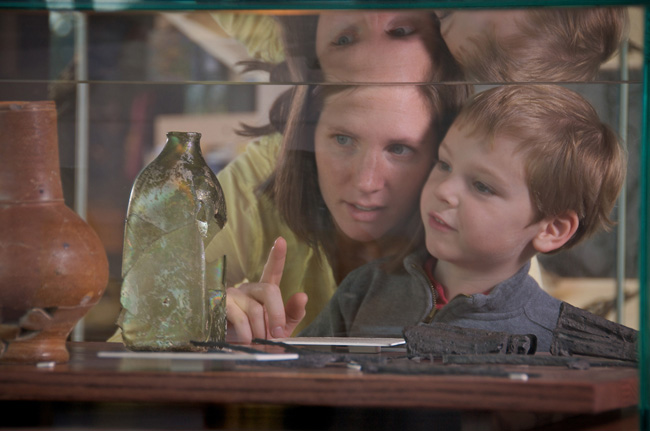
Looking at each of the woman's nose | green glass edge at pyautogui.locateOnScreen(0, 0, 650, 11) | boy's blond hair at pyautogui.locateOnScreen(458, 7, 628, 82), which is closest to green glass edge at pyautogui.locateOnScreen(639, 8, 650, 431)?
green glass edge at pyautogui.locateOnScreen(0, 0, 650, 11)

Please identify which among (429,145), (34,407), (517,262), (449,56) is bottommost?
(34,407)

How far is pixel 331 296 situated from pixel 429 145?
0.21 metres

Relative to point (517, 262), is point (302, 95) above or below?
above

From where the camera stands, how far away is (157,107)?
1.07 m

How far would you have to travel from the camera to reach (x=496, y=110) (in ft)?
3.29

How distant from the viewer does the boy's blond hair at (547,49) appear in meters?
0.97

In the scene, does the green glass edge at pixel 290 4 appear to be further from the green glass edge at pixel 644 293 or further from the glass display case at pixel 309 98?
the glass display case at pixel 309 98

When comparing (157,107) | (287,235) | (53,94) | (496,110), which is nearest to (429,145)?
(496,110)

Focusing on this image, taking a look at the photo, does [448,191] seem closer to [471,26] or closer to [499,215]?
[499,215]

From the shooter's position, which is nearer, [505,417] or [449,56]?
[505,417]

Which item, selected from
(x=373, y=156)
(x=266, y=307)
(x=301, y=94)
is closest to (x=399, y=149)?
(x=373, y=156)

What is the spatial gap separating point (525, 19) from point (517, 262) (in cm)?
28

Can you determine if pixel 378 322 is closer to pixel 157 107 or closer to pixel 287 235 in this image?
pixel 287 235

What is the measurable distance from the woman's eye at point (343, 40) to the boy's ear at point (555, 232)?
1.01ft
